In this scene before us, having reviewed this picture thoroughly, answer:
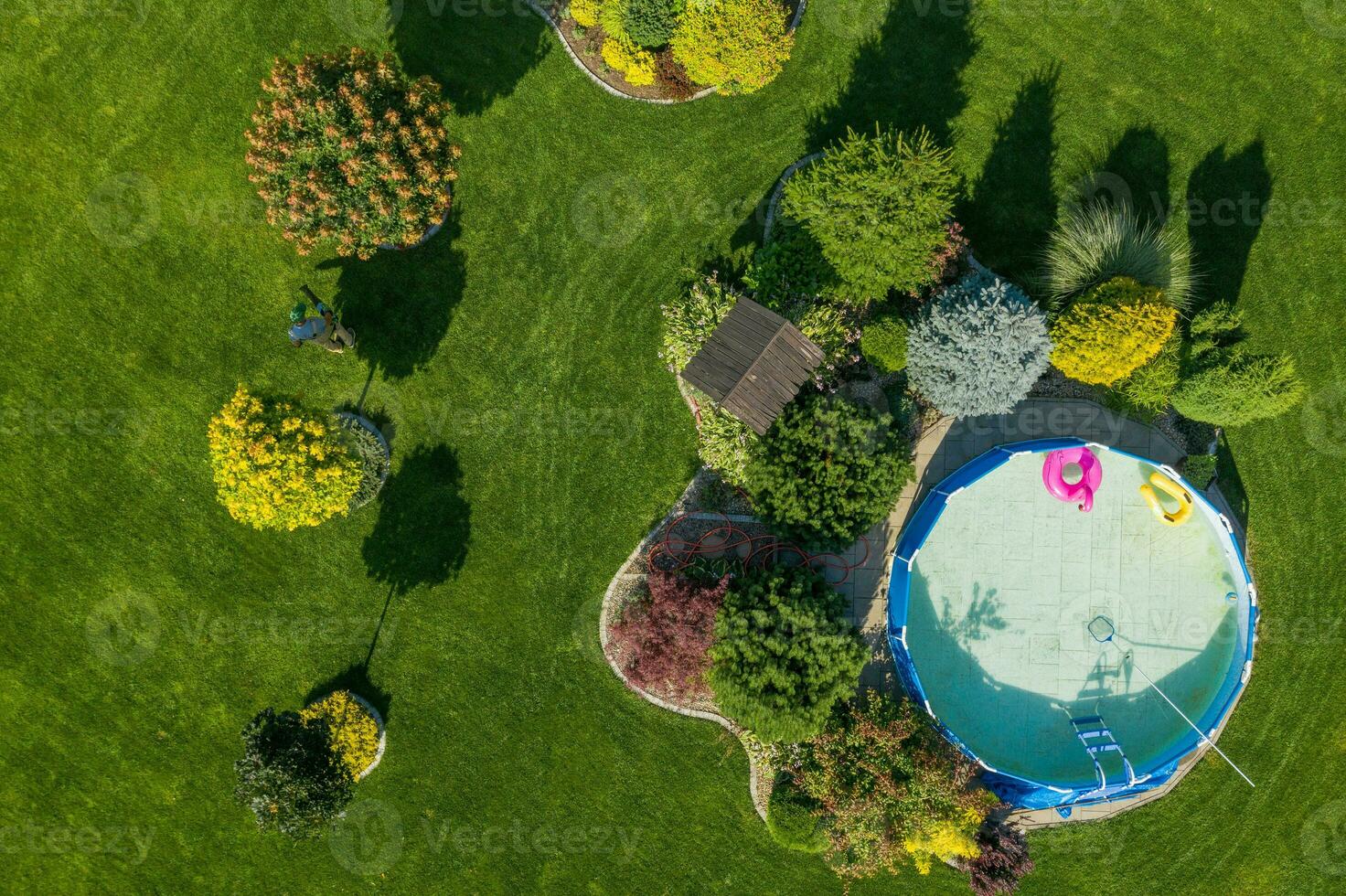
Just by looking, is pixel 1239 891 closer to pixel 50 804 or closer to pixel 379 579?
pixel 379 579

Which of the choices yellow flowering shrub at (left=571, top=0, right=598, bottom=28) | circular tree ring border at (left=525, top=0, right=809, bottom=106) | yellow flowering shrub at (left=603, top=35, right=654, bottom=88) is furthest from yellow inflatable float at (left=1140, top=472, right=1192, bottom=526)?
yellow flowering shrub at (left=571, top=0, right=598, bottom=28)

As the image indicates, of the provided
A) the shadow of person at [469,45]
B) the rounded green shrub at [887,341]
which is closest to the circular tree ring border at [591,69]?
the shadow of person at [469,45]

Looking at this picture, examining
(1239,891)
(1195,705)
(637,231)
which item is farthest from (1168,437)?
(637,231)

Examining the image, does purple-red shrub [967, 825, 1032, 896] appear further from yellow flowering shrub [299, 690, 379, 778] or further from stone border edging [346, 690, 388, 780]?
yellow flowering shrub [299, 690, 379, 778]

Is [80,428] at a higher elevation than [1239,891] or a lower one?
lower

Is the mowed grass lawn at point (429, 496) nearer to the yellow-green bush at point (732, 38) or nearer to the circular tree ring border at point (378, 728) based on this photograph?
the circular tree ring border at point (378, 728)

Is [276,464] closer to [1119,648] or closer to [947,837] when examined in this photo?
[947,837]
